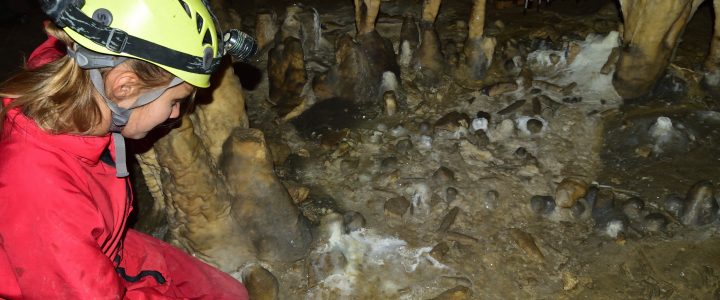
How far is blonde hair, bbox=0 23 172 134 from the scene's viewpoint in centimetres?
180

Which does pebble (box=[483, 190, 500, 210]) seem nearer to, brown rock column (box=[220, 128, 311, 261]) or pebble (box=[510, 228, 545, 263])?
pebble (box=[510, 228, 545, 263])

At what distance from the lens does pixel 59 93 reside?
1.82m

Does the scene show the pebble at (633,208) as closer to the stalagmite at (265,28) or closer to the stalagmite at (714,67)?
the stalagmite at (714,67)

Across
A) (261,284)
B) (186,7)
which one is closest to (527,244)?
(261,284)

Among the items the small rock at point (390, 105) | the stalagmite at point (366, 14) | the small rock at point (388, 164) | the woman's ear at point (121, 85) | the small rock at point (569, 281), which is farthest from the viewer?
the stalagmite at point (366, 14)

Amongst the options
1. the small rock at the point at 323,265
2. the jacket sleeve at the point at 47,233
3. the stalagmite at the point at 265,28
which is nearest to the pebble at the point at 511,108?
the small rock at the point at 323,265

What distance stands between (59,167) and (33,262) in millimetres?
307

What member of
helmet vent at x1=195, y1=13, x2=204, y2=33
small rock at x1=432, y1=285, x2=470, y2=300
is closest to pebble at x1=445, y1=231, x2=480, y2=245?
small rock at x1=432, y1=285, x2=470, y2=300

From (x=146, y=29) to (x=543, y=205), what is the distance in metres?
2.51

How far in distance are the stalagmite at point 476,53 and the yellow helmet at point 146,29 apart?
3.01 meters

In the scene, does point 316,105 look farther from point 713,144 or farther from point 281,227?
point 713,144

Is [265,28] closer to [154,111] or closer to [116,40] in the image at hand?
[154,111]

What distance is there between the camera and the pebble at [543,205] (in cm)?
339

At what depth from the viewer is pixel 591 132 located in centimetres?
395
